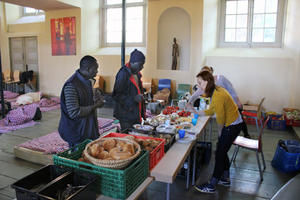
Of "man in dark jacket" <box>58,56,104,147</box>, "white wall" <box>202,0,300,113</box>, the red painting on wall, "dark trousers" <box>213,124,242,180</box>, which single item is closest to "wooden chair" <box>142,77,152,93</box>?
"white wall" <box>202,0,300,113</box>

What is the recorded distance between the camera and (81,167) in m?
1.59

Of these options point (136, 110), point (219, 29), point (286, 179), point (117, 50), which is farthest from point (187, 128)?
point (117, 50)

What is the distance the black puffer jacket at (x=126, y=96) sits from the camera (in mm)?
2895

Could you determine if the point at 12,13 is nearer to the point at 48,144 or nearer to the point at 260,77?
the point at 48,144

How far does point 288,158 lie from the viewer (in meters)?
3.54

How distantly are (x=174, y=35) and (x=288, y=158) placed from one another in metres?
5.39

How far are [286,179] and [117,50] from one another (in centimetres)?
702

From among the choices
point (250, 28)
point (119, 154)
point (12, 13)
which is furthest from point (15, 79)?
point (119, 154)

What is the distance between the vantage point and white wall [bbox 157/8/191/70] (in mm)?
7786

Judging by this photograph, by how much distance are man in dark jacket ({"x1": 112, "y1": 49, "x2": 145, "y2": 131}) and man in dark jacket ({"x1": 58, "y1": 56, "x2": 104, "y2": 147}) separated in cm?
44

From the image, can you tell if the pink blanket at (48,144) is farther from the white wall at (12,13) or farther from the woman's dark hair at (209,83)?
the white wall at (12,13)

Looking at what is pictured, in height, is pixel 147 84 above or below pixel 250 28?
below

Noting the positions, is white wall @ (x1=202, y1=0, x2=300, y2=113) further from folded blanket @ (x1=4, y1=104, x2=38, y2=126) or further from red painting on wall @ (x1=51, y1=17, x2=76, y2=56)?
folded blanket @ (x1=4, y1=104, x2=38, y2=126)

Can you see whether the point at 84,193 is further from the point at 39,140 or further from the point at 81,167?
the point at 39,140
